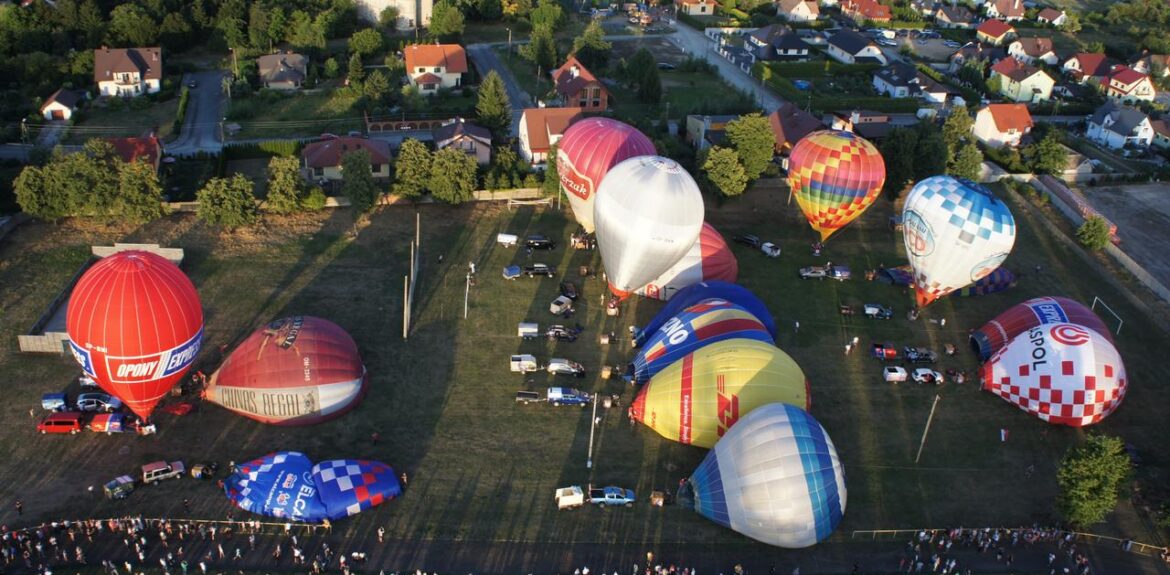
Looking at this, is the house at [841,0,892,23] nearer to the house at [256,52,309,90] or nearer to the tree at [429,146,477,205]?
the house at [256,52,309,90]

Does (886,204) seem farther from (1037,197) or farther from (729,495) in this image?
(729,495)

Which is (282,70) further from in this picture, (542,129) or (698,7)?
(698,7)

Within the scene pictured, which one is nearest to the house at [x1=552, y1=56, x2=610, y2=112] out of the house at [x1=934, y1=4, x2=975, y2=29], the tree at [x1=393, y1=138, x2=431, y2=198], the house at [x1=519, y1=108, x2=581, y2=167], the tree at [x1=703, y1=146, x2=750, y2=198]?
→ the house at [x1=519, y1=108, x2=581, y2=167]

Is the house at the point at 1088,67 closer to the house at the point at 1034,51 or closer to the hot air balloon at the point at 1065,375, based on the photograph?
the house at the point at 1034,51

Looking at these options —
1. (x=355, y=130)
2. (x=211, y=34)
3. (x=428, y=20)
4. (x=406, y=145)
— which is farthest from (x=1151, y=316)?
(x=211, y=34)

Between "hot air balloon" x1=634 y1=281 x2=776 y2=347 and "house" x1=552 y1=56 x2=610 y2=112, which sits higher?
"house" x1=552 y1=56 x2=610 y2=112
